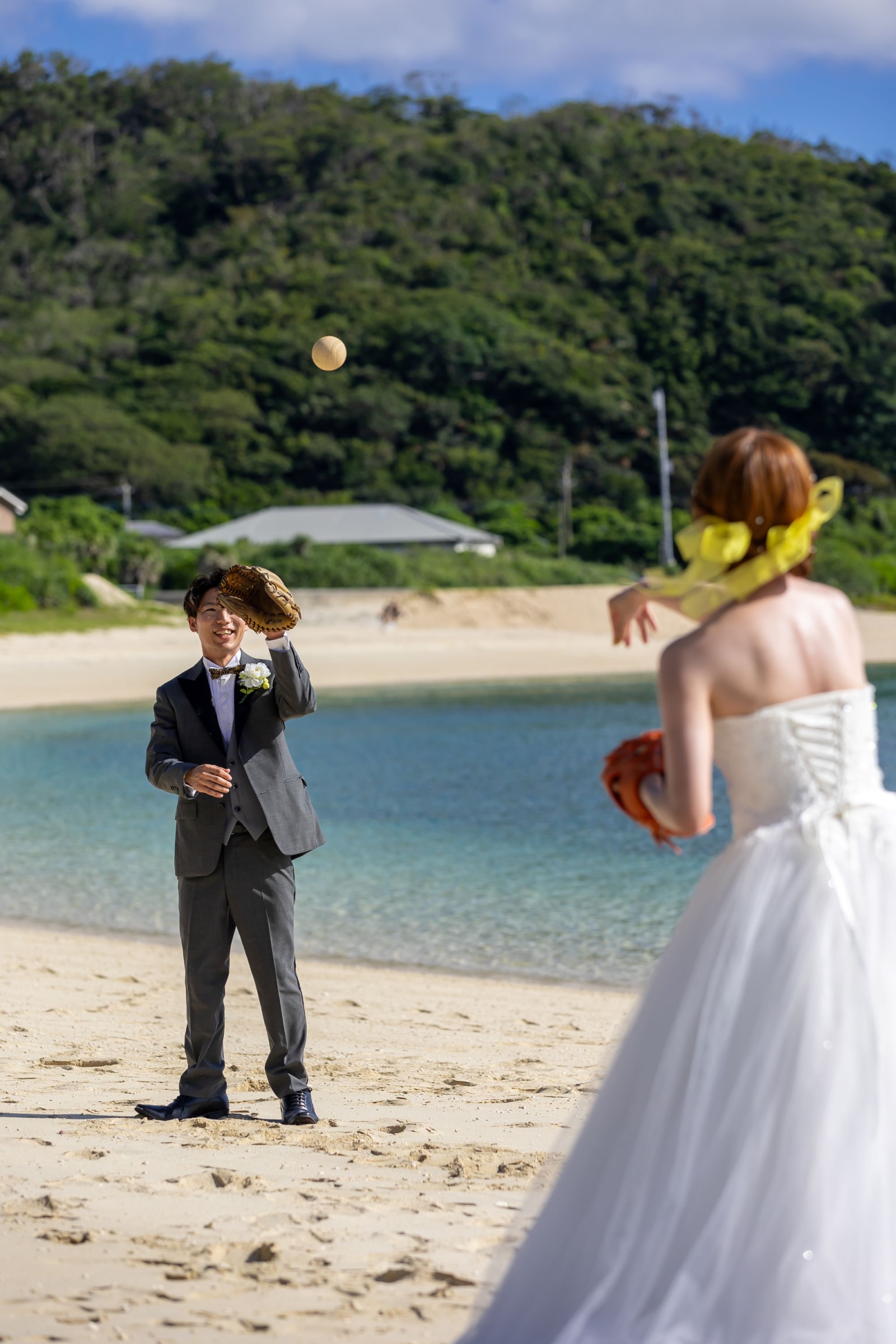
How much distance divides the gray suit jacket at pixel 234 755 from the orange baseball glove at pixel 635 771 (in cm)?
184

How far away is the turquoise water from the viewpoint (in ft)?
28.5

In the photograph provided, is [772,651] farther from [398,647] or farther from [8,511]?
[8,511]

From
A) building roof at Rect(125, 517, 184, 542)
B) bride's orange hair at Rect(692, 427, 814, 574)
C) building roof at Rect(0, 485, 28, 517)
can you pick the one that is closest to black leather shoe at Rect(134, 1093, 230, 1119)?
bride's orange hair at Rect(692, 427, 814, 574)

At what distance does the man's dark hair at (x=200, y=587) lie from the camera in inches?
168

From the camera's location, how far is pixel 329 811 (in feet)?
46.2

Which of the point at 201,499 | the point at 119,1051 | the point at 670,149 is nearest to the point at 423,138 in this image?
the point at 670,149

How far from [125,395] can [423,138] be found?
4561cm

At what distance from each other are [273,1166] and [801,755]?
6.99 feet

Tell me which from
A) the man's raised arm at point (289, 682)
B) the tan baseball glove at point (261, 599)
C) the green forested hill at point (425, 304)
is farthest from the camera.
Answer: the green forested hill at point (425, 304)

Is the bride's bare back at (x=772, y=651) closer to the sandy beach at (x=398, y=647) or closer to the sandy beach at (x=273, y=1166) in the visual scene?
the sandy beach at (x=273, y=1166)

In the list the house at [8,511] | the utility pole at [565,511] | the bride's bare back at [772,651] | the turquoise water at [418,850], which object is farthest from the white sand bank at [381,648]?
the bride's bare back at [772,651]

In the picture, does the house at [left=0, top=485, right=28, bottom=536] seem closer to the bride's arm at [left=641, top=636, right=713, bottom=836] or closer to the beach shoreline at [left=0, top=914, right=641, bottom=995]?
the beach shoreline at [left=0, top=914, right=641, bottom=995]

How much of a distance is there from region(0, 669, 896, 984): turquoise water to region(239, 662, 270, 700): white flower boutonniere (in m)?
3.93

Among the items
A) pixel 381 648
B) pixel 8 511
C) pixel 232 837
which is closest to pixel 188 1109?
pixel 232 837
